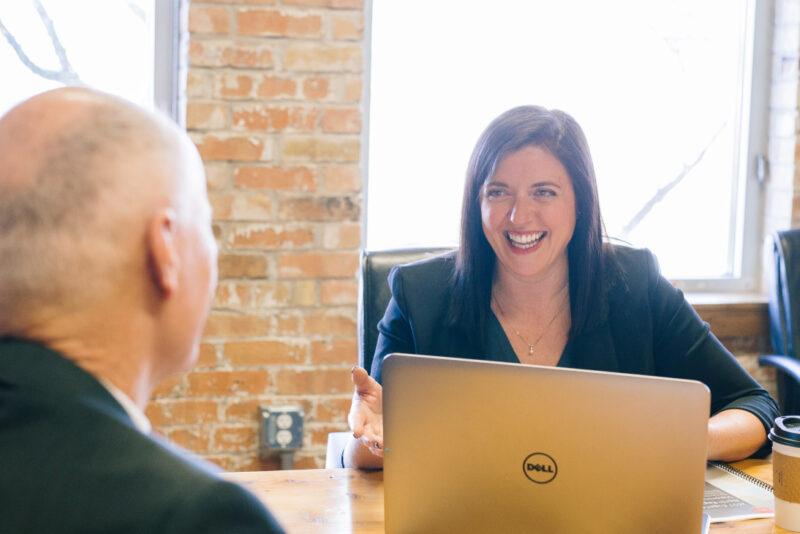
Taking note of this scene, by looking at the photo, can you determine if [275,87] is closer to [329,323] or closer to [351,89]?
[351,89]

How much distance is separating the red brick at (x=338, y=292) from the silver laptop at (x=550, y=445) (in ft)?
5.01

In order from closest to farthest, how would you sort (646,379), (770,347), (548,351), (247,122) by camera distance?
(646,379)
(548,351)
(247,122)
(770,347)

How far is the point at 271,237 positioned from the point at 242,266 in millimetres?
112

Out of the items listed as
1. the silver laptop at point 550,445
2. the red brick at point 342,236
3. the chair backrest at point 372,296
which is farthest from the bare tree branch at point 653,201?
the silver laptop at point 550,445

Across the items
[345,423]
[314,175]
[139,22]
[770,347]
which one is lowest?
[345,423]

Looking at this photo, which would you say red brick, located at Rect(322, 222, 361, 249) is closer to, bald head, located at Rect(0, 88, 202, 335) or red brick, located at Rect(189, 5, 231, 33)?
red brick, located at Rect(189, 5, 231, 33)

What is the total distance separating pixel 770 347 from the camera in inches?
128

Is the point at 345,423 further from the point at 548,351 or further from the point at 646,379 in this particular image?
the point at 646,379

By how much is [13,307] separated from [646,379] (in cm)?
74

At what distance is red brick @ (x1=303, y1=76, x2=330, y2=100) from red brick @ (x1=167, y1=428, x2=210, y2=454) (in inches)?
38.4

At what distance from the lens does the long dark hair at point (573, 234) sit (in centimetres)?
203

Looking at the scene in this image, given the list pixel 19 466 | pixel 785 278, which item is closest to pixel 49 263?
pixel 19 466

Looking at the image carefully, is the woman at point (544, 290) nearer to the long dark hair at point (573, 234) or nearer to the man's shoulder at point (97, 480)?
the long dark hair at point (573, 234)

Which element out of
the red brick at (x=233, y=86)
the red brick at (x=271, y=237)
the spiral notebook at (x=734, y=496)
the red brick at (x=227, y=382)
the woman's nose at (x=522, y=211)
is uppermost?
the red brick at (x=233, y=86)
